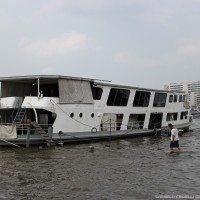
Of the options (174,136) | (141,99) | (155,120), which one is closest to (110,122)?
(141,99)

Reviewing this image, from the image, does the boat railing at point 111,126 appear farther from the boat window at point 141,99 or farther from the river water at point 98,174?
the river water at point 98,174

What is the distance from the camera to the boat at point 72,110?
21781mm

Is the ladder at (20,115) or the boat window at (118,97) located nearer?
the ladder at (20,115)

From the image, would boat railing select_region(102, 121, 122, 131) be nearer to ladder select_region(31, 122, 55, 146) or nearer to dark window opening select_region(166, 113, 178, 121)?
ladder select_region(31, 122, 55, 146)

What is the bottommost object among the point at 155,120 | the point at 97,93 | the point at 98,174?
the point at 98,174

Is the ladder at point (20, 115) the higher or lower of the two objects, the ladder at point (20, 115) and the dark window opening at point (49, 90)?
the lower

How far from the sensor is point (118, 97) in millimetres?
26922

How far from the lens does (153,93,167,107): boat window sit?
102ft

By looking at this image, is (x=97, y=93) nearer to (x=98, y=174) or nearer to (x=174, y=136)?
(x=174, y=136)

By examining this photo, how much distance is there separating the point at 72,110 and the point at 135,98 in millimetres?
7202

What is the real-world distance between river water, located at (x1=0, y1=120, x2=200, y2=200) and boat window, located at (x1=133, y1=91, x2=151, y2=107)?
339 inches

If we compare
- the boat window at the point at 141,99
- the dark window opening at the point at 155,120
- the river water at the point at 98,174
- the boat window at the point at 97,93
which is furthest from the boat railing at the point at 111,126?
the river water at the point at 98,174

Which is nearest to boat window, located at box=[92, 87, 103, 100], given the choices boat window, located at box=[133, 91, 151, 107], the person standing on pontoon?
boat window, located at box=[133, 91, 151, 107]

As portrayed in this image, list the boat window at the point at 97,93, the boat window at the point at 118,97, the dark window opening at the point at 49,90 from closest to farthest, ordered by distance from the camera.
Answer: the boat window at the point at 97,93 < the boat window at the point at 118,97 < the dark window opening at the point at 49,90
